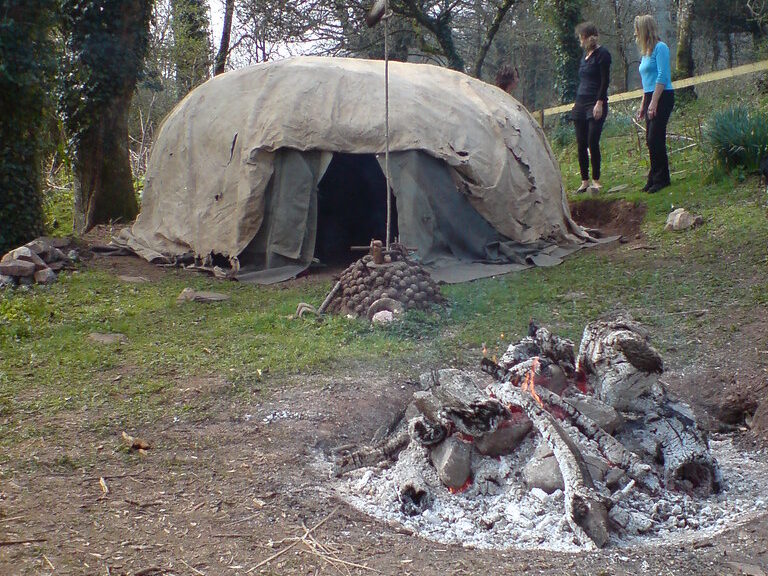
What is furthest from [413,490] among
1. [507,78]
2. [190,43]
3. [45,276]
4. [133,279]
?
[190,43]

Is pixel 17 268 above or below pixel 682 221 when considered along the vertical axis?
below

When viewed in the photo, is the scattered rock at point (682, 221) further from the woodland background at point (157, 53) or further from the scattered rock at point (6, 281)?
the scattered rock at point (6, 281)

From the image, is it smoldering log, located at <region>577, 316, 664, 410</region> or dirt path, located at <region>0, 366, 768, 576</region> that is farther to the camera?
smoldering log, located at <region>577, 316, 664, 410</region>

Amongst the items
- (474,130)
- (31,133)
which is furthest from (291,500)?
(31,133)

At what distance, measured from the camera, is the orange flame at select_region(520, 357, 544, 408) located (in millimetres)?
Answer: 3344

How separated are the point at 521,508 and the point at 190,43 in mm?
16762

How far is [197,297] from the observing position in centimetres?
711

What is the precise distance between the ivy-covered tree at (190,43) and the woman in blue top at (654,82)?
467 inches

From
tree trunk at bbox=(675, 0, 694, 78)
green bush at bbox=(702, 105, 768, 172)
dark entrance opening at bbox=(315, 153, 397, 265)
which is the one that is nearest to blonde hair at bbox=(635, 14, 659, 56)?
green bush at bbox=(702, 105, 768, 172)

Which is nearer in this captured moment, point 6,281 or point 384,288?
point 384,288

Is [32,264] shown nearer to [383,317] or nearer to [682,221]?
[383,317]

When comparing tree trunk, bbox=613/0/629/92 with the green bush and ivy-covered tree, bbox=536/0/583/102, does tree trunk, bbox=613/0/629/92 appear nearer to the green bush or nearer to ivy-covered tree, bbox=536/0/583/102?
ivy-covered tree, bbox=536/0/583/102

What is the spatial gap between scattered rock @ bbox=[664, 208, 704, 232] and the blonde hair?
1863mm

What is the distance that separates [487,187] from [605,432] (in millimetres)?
5261
